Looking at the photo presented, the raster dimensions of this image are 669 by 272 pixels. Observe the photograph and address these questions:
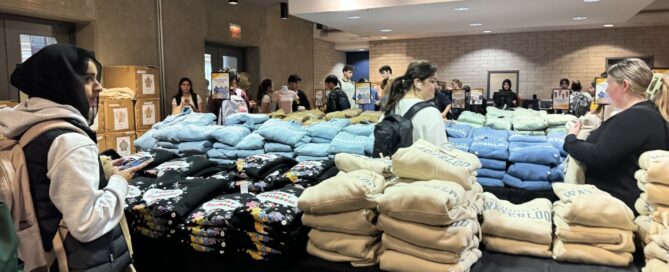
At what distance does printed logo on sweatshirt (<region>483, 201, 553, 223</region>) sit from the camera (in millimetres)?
1737

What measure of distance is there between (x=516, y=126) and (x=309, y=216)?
3.41 metres

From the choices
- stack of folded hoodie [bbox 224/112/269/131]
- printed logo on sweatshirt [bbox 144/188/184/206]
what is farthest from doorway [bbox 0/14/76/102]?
printed logo on sweatshirt [bbox 144/188/184/206]

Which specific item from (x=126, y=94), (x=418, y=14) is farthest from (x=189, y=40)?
(x=418, y=14)

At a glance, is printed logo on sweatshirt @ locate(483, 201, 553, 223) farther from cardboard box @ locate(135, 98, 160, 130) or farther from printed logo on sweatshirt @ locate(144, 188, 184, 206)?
cardboard box @ locate(135, 98, 160, 130)

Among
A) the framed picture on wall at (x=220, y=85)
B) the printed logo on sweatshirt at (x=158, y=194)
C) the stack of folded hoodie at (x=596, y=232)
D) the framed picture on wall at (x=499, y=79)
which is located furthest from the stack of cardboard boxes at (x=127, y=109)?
the framed picture on wall at (x=499, y=79)

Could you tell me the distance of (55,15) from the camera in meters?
5.89

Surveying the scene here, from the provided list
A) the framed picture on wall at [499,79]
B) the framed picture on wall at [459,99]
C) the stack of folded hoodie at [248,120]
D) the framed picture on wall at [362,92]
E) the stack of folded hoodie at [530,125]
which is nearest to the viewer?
the stack of folded hoodie at [248,120]

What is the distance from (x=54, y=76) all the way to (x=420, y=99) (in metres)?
1.92

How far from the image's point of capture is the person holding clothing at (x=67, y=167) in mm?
1481

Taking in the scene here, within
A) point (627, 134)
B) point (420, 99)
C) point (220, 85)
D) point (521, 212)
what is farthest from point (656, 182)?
point (220, 85)

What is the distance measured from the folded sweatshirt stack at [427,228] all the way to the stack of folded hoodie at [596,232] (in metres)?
0.32

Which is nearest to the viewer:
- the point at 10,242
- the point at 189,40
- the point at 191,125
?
the point at 10,242

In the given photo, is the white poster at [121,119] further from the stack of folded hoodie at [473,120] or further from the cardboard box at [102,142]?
the stack of folded hoodie at [473,120]

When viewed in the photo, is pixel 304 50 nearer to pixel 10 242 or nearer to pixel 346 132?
pixel 346 132
